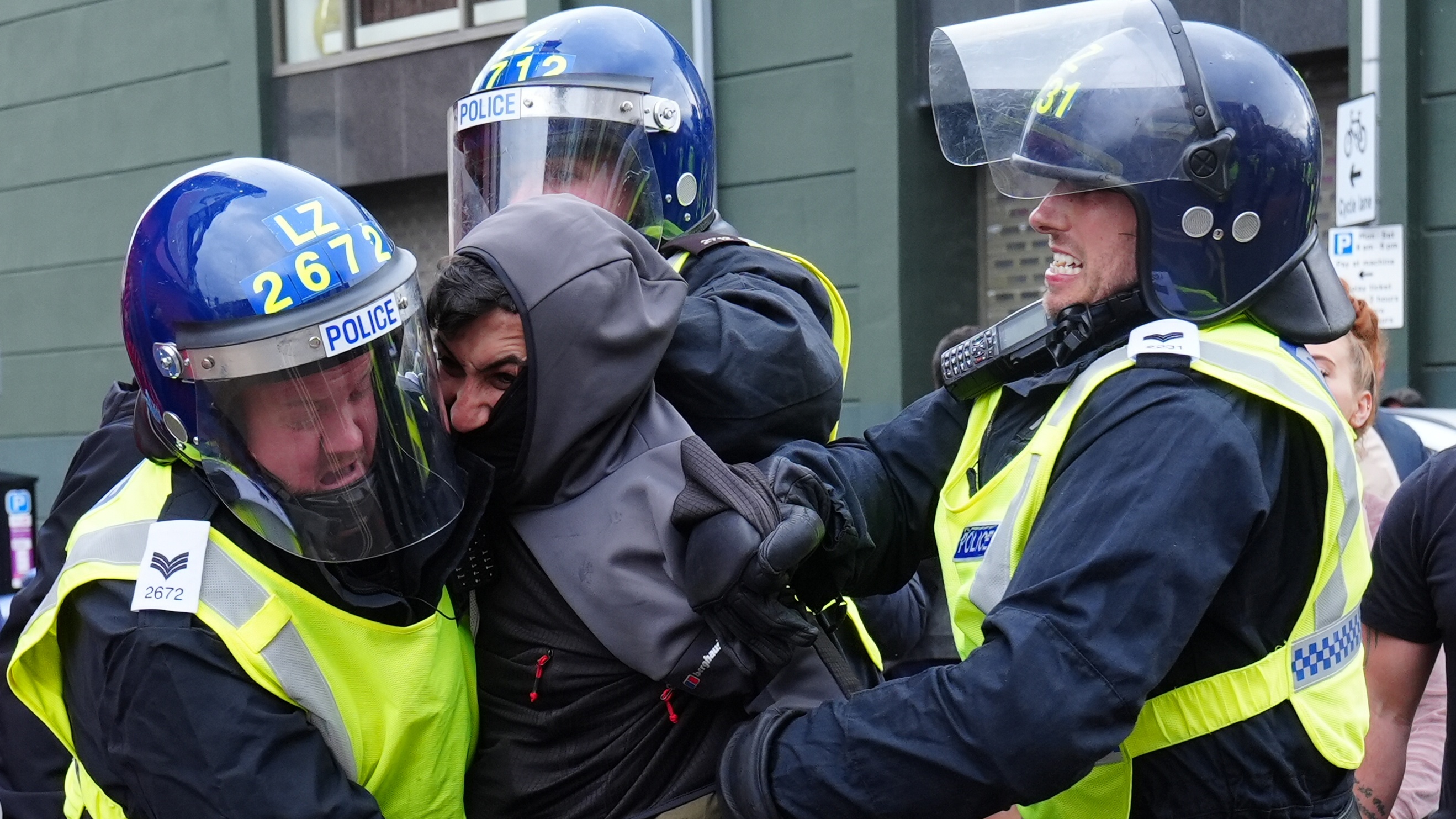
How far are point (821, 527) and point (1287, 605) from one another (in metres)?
0.58

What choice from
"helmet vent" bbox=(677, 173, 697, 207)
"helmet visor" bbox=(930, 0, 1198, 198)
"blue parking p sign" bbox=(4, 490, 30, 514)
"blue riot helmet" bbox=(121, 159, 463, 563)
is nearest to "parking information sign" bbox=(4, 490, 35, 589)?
"blue parking p sign" bbox=(4, 490, 30, 514)

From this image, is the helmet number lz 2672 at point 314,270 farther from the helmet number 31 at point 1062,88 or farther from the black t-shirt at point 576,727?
the helmet number 31 at point 1062,88

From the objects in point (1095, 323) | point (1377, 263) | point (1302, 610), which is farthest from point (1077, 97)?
point (1377, 263)

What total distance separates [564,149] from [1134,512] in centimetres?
134

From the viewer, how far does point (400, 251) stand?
2.07 m

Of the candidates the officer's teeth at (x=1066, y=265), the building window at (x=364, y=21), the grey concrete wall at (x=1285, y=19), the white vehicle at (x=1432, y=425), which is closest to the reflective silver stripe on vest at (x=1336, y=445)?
the officer's teeth at (x=1066, y=265)

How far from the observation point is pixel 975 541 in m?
1.98

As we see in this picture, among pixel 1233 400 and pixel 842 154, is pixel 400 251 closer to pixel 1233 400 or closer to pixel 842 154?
pixel 1233 400

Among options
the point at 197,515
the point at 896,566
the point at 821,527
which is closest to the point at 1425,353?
the point at 896,566

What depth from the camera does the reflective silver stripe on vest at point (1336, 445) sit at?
1826mm

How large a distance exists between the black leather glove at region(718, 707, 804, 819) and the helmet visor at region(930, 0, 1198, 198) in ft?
2.68

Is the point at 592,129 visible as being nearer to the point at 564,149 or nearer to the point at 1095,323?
the point at 564,149

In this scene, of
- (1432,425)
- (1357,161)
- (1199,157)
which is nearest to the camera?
(1199,157)

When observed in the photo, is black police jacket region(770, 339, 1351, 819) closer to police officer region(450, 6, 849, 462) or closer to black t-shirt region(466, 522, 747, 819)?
black t-shirt region(466, 522, 747, 819)
